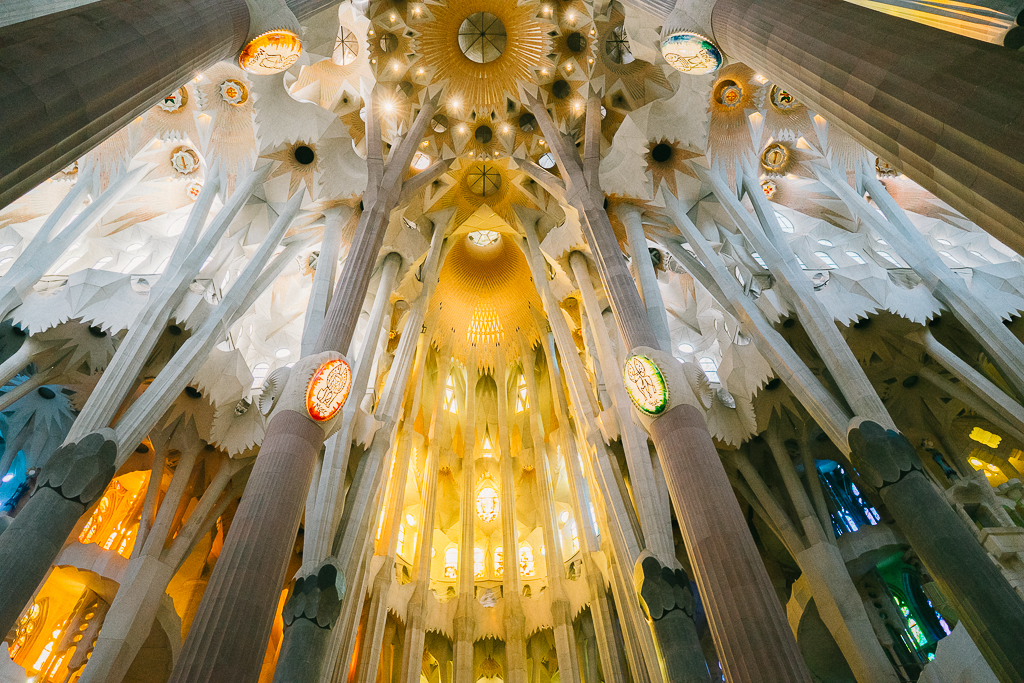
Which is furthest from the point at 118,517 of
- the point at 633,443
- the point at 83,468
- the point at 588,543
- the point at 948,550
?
the point at 948,550

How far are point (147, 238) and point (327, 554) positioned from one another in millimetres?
11171

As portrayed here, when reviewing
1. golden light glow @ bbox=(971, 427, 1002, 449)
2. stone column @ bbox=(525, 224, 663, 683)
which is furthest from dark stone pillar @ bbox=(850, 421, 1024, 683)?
golden light glow @ bbox=(971, 427, 1002, 449)

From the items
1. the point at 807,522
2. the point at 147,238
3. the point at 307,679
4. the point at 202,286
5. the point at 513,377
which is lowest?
the point at 307,679

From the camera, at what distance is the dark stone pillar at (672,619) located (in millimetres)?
9156

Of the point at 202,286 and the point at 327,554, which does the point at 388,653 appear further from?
the point at 202,286

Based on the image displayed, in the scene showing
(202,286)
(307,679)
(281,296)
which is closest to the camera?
(307,679)

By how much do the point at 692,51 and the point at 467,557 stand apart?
15895 mm

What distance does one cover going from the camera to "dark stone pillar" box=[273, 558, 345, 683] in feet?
26.9

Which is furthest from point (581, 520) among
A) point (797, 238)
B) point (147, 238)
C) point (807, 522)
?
point (147, 238)

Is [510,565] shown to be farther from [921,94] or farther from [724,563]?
[921,94]

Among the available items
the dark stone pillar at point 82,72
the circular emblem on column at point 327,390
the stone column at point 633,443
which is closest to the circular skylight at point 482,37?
the stone column at point 633,443

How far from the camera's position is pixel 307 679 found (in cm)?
833

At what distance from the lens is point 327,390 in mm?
8727

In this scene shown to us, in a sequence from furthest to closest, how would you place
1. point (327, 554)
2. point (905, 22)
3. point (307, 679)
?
point (327, 554)
point (307, 679)
point (905, 22)
